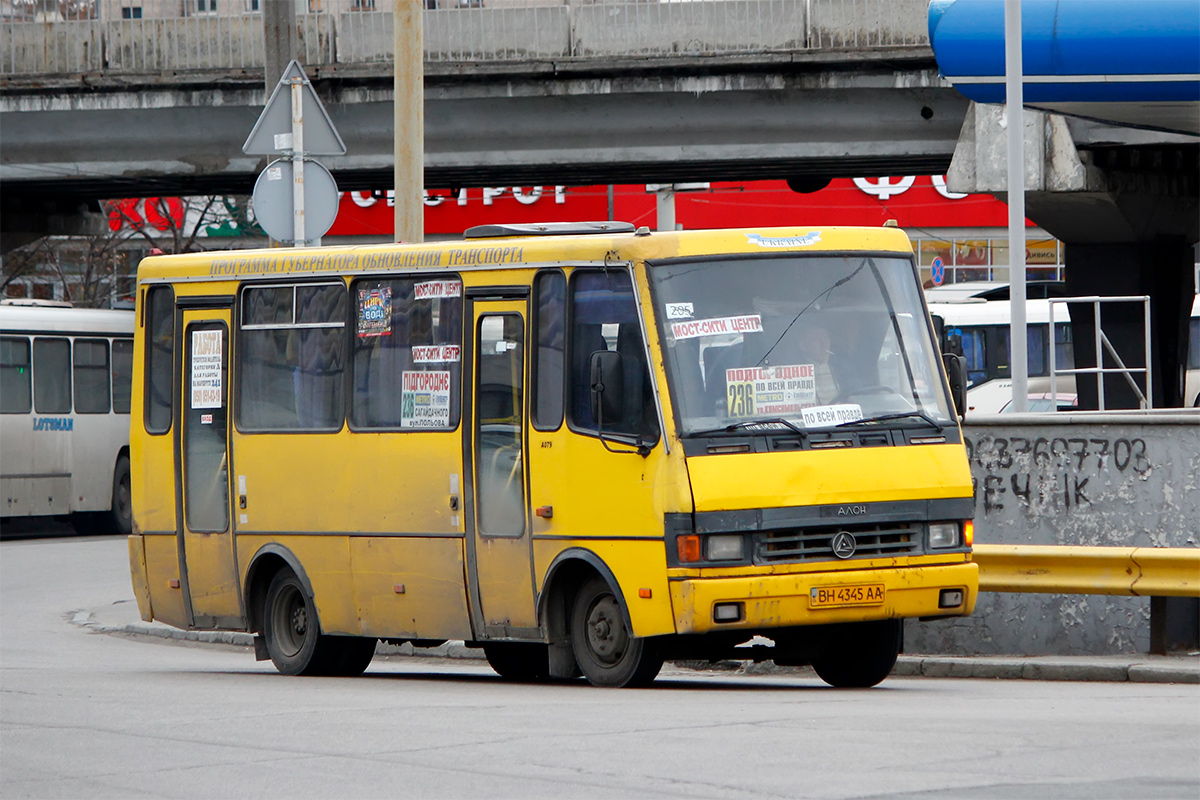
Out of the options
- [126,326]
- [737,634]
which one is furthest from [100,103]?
[737,634]

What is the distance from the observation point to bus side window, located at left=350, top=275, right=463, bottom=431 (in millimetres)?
11953

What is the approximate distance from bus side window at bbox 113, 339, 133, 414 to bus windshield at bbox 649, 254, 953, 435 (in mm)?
20343

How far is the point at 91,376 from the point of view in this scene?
29.6m

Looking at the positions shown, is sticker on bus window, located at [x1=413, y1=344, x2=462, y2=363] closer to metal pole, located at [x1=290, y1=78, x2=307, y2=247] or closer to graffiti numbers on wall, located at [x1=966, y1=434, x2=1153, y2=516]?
metal pole, located at [x1=290, y1=78, x2=307, y2=247]

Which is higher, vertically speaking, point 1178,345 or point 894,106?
point 894,106

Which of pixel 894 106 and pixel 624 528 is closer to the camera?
pixel 624 528

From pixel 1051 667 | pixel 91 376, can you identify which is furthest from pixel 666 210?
pixel 1051 667

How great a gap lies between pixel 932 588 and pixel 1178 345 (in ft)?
76.0

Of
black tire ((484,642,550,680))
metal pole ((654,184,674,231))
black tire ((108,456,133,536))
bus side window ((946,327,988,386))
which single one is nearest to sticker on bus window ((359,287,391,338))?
black tire ((484,642,550,680))

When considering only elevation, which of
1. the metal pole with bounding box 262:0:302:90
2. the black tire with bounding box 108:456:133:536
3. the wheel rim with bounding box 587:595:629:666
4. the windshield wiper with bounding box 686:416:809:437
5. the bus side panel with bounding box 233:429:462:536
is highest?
the metal pole with bounding box 262:0:302:90

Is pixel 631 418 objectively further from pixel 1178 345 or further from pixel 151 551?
pixel 1178 345

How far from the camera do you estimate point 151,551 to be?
13.9 meters

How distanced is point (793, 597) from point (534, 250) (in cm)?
261

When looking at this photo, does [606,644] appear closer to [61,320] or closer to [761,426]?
[761,426]
